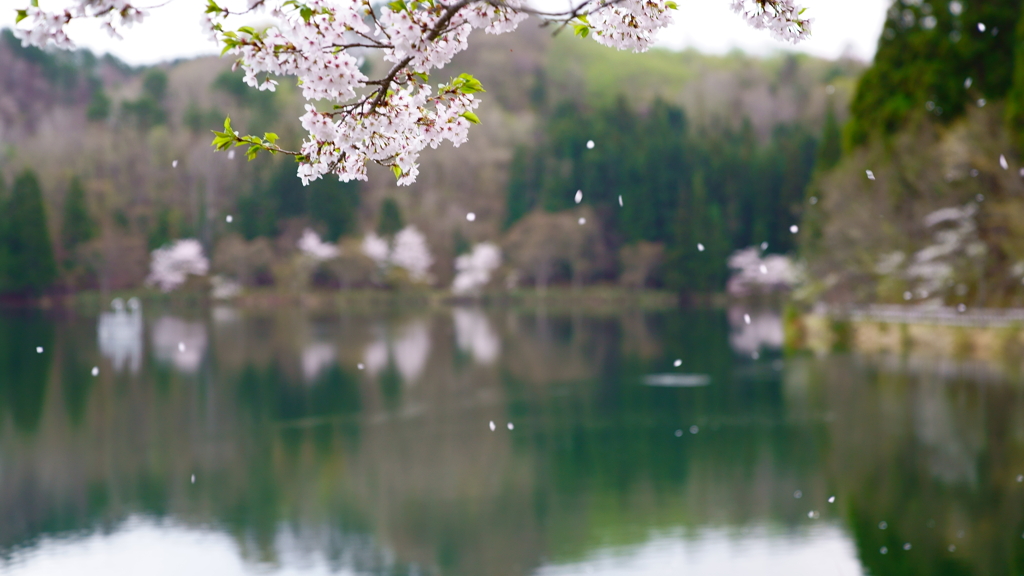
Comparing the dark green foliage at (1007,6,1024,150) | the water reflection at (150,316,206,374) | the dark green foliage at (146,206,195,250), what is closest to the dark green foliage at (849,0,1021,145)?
the dark green foliage at (1007,6,1024,150)

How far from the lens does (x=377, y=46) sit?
6.40 feet

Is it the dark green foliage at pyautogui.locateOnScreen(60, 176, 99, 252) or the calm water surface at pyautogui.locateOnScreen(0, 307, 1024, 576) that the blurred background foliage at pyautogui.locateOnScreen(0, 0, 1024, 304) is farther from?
the calm water surface at pyautogui.locateOnScreen(0, 307, 1024, 576)

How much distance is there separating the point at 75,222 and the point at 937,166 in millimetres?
28579

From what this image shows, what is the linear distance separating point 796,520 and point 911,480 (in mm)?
1394

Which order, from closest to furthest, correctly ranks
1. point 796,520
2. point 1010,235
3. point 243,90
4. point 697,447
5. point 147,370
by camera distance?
point 796,520 → point 697,447 → point 1010,235 → point 147,370 → point 243,90

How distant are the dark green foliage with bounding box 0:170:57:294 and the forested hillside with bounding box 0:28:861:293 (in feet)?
0.56

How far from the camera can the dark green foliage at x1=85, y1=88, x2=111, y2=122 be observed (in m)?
39.7

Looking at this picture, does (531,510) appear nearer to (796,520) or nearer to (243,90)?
(796,520)

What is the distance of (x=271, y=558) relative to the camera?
5.84m

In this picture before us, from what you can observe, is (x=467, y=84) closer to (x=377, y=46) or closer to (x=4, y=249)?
(x=377, y=46)

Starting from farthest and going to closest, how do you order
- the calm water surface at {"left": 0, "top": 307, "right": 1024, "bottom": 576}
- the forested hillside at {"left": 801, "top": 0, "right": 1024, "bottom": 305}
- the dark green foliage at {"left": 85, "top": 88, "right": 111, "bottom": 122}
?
the dark green foliage at {"left": 85, "top": 88, "right": 111, "bottom": 122}
the forested hillside at {"left": 801, "top": 0, "right": 1024, "bottom": 305}
the calm water surface at {"left": 0, "top": 307, "right": 1024, "bottom": 576}

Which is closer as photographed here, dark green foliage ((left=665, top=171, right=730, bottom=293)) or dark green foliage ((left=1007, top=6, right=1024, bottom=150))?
dark green foliage ((left=1007, top=6, right=1024, bottom=150))

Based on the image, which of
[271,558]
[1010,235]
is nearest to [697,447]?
[271,558]

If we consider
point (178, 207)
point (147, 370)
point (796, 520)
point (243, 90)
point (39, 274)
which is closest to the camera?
point (796, 520)
